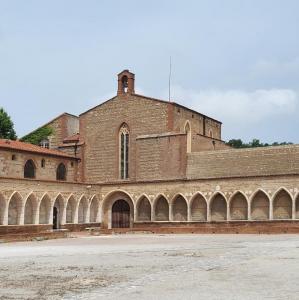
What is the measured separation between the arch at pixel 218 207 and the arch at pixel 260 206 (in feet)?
7.98

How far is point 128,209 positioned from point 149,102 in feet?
32.1

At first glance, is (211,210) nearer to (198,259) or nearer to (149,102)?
(149,102)

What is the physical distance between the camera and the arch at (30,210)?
43188 millimetres

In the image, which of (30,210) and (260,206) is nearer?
(30,210)

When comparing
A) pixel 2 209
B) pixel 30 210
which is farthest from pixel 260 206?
pixel 2 209

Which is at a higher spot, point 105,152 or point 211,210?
point 105,152

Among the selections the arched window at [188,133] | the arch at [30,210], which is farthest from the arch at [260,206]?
the arch at [30,210]

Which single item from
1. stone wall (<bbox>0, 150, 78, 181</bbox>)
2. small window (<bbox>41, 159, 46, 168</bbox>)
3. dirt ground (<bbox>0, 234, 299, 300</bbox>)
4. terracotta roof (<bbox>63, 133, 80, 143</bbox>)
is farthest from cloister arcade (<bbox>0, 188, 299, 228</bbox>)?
dirt ground (<bbox>0, 234, 299, 300</bbox>)

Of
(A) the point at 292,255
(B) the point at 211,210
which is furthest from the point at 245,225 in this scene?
(A) the point at 292,255

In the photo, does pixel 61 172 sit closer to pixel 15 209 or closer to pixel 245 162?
pixel 15 209

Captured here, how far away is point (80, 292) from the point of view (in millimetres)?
11219

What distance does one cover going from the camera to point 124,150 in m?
52.7

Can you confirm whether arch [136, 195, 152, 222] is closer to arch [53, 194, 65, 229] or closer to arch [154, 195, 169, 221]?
arch [154, 195, 169, 221]

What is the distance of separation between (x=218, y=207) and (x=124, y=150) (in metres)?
11.2
